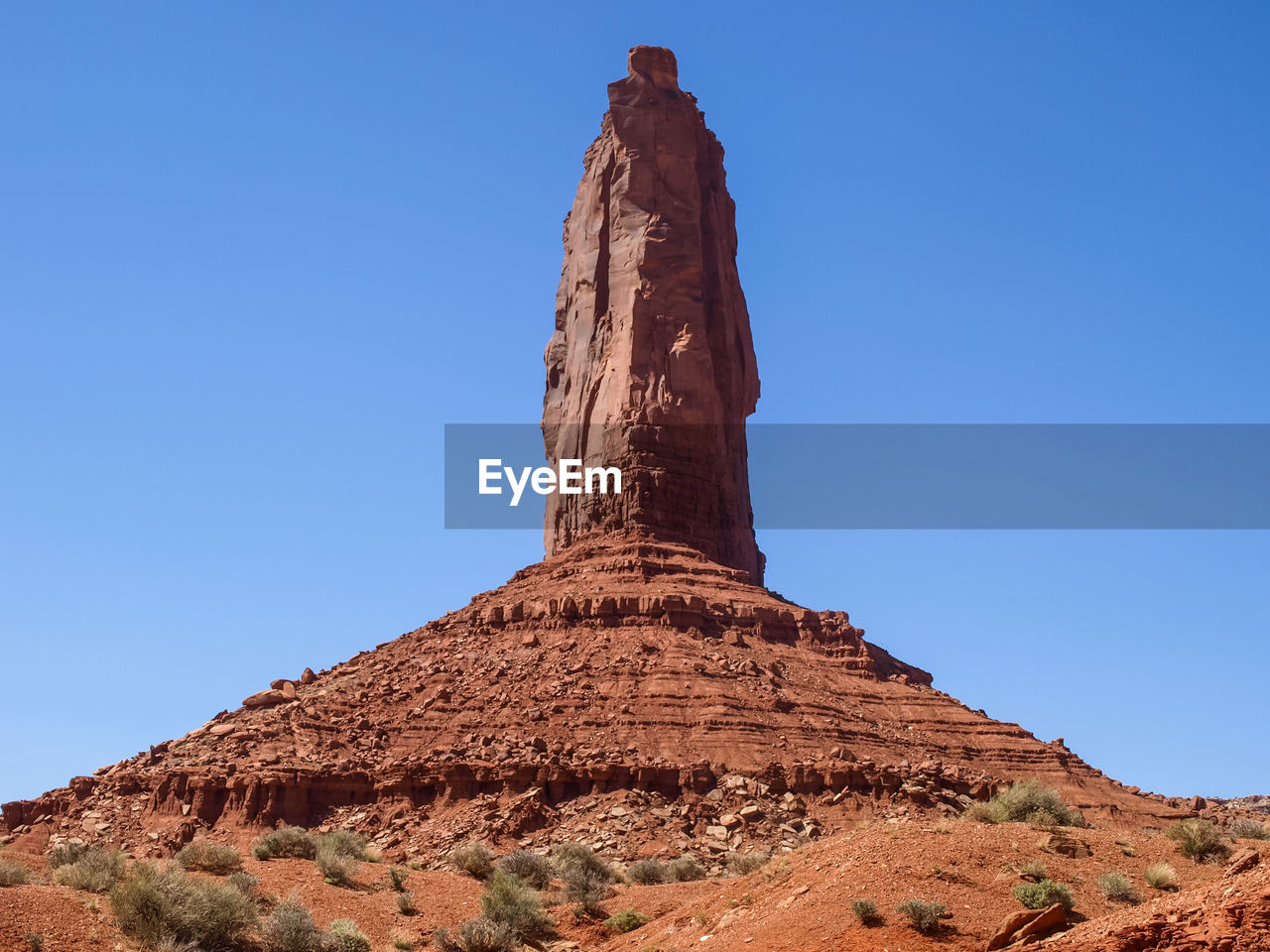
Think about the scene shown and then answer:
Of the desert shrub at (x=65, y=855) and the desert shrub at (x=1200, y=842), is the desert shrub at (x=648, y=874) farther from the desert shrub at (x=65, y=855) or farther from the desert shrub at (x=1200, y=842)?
the desert shrub at (x=1200, y=842)

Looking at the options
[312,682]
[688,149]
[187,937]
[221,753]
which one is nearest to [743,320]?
[688,149]

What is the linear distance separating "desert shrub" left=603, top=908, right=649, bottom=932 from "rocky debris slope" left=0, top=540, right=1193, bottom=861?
1404 cm

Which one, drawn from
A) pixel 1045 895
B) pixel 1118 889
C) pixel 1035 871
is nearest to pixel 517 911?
pixel 1035 871

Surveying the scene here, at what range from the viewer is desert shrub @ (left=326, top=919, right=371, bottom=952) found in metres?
30.2

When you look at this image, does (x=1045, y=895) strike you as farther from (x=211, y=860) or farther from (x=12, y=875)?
(x=211, y=860)

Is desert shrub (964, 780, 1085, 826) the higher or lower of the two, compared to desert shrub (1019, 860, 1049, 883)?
higher

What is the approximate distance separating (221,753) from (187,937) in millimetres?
30248

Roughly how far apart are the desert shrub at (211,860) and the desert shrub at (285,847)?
11.8ft

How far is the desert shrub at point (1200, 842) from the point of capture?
1169 inches

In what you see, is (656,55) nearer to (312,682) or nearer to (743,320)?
(743,320)

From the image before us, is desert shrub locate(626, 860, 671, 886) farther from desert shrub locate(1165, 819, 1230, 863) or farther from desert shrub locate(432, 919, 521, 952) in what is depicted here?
desert shrub locate(1165, 819, 1230, 863)

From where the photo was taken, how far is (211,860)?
38219 millimetres

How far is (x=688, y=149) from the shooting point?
266ft

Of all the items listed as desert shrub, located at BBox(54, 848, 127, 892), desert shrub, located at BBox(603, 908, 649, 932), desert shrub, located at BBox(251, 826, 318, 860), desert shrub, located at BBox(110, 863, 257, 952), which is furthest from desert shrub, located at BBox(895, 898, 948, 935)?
desert shrub, located at BBox(251, 826, 318, 860)
